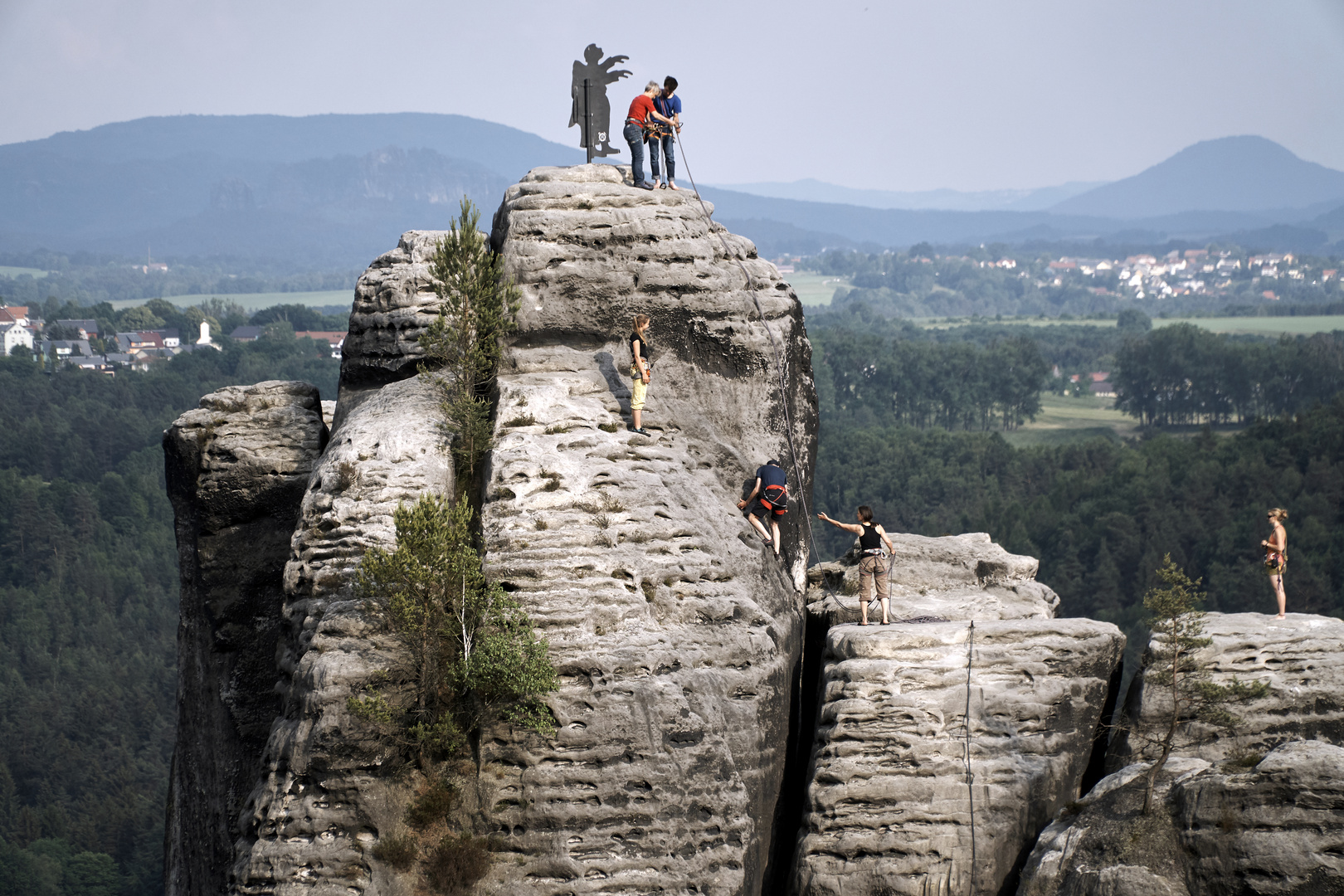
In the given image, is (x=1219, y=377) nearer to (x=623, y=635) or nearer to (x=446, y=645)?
(x=623, y=635)

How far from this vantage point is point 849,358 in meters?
160

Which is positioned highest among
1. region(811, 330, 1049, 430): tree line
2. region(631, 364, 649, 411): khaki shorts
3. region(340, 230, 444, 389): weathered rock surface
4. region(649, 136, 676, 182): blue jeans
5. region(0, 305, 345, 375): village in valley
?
region(649, 136, 676, 182): blue jeans

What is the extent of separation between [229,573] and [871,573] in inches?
465

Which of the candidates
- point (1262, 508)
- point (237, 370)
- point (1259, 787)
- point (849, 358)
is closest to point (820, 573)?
point (1259, 787)

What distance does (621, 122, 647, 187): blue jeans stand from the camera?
908 inches

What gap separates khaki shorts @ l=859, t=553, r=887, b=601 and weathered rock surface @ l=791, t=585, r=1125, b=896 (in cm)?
127

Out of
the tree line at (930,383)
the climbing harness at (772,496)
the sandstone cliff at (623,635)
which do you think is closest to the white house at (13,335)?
the tree line at (930,383)

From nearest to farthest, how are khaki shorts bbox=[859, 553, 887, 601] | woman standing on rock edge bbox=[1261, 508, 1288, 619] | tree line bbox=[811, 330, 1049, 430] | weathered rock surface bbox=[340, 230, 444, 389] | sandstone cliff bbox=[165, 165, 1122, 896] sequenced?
sandstone cliff bbox=[165, 165, 1122, 896], woman standing on rock edge bbox=[1261, 508, 1288, 619], khaki shorts bbox=[859, 553, 887, 601], weathered rock surface bbox=[340, 230, 444, 389], tree line bbox=[811, 330, 1049, 430]

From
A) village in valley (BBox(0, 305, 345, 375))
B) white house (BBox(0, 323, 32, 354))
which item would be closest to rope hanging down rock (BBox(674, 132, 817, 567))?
village in valley (BBox(0, 305, 345, 375))

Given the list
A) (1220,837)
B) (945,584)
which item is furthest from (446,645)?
(945,584)

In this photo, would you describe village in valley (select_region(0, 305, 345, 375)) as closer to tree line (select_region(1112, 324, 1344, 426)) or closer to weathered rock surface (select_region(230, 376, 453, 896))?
tree line (select_region(1112, 324, 1344, 426))

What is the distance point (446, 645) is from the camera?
1661cm

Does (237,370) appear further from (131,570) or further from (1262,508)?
(1262,508)

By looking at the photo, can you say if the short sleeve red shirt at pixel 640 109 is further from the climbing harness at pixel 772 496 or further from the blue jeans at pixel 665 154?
the climbing harness at pixel 772 496
